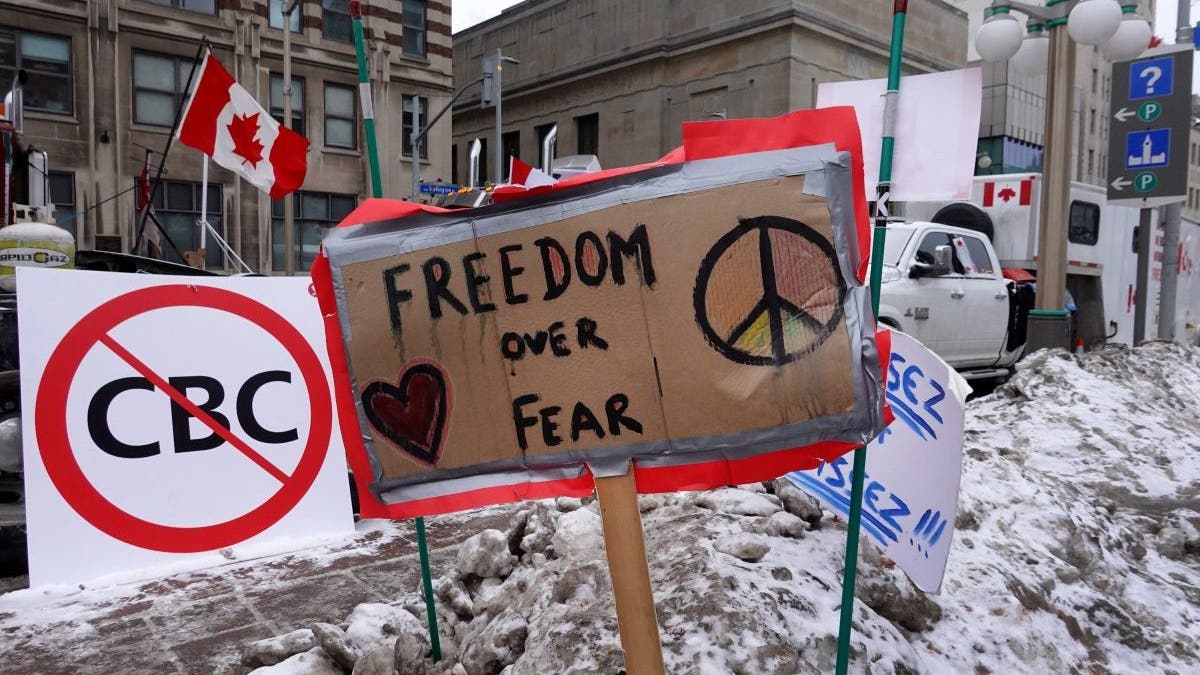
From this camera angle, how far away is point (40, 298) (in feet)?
11.5

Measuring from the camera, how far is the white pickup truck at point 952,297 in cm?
909

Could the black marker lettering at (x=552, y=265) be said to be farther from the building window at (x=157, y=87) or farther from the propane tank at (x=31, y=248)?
the building window at (x=157, y=87)

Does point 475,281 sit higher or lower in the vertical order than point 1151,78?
lower

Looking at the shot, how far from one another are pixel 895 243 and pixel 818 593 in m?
7.41

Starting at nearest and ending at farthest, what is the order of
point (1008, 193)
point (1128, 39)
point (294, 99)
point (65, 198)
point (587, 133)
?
point (1128, 39)
point (1008, 193)
point (65, 198)
point (294, 99)
point (587, 133)

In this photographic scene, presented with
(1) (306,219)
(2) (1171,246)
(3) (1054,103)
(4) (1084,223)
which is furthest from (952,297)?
(1) (306,219)

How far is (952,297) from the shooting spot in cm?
968

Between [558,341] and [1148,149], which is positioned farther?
[1148,149]

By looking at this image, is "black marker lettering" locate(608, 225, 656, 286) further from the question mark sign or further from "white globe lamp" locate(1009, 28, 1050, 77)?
the question mark sign

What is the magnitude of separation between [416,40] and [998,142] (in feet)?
101

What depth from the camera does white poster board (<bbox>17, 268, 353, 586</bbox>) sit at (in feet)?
11.4

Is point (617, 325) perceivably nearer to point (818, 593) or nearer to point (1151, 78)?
point (818, 593)

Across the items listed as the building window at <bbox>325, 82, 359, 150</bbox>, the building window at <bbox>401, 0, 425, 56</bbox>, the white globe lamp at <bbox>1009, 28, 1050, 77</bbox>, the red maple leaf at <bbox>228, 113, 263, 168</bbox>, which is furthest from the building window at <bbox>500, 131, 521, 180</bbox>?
the white globe lamp at <bbox>1009, 28, 1050, 77</bbox>

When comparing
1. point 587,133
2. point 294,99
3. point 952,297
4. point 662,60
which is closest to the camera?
point 952,297
